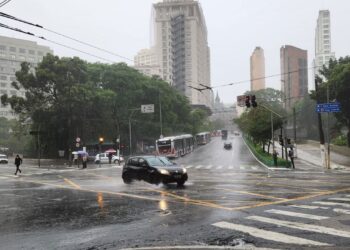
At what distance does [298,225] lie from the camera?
38.0 ft

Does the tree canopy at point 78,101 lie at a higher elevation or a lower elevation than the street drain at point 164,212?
higher

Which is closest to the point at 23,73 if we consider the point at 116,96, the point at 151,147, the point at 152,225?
the point at 116,96

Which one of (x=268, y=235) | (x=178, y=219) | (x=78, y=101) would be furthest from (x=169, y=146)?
(x=268, y=235)

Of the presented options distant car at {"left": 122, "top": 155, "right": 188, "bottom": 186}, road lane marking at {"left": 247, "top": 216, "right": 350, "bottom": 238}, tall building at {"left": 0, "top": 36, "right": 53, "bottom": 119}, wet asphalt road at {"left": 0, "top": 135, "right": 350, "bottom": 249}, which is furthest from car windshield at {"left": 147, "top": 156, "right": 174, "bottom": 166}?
tall building at {"left": 0, "top": 36, "right": 53, "bottom": 119}

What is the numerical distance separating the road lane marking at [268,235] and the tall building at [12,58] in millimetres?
148616

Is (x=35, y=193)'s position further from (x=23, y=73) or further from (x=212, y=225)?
(x=23, y=73)

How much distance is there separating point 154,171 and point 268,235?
533 inches

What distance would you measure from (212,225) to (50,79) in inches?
2330

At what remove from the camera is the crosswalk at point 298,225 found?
9945 millimetres

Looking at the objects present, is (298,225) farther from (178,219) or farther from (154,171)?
(154,171)

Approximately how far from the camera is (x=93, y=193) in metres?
21.1

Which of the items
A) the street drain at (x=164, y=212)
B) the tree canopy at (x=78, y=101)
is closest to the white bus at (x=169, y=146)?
the tree canopy at (x=78, y=101)

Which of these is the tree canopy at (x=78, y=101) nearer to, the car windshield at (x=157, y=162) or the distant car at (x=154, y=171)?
the distant car at (x=154, y=171)

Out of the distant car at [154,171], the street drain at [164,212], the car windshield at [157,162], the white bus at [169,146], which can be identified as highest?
the white bus at [169,146]
